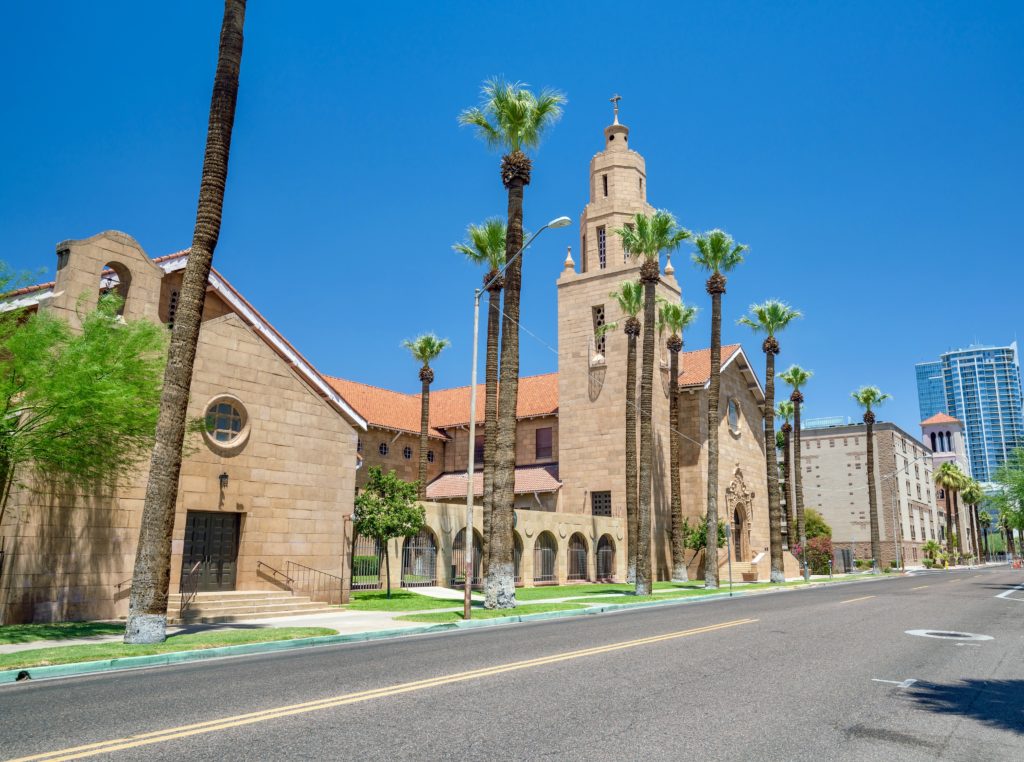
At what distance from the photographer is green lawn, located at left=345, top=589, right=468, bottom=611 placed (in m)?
22.6

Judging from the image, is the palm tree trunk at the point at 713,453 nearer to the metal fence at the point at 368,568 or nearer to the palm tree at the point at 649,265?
→ the palm tree at the point at 649,265

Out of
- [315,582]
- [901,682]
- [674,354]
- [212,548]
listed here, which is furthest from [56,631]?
[674,354]

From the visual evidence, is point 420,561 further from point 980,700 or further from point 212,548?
point 980,700

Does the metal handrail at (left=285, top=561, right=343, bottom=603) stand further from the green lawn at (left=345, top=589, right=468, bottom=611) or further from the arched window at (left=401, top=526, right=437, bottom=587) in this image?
the arched window at (left=401, top=526, right=437, bottom=587)

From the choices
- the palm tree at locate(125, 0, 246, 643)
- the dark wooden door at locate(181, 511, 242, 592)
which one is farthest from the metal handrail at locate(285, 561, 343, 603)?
the palm tree at locate(125, 0, 246, 643)

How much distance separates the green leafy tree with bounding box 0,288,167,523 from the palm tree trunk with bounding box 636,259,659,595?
19.0m

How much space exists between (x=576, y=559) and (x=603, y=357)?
41.3 ft

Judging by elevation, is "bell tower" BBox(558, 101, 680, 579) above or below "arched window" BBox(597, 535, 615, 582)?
above

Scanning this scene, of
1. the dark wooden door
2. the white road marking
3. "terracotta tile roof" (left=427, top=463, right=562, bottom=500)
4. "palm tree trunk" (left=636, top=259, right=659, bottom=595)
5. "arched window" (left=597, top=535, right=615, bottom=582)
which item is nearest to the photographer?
the white road marking

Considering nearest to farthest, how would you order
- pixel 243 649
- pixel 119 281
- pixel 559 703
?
pixel 559 703 < pixel 243 649 < pixel 119 281

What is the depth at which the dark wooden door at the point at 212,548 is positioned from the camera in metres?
20.1

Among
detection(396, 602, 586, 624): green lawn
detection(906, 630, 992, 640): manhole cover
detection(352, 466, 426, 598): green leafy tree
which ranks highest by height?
detection(352, 466, 426, 598): green leafy tree

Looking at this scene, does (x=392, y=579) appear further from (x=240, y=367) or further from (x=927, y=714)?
(x=927, y=714)

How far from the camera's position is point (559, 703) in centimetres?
731
